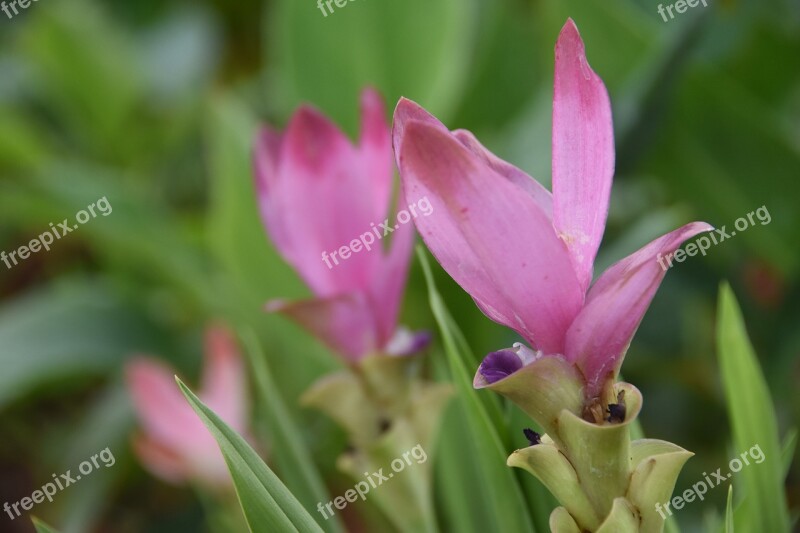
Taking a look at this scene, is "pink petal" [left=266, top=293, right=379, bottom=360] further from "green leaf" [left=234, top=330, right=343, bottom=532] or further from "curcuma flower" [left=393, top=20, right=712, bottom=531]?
"curcuma flower" [left=393, top=20, right=712, bottom=531]

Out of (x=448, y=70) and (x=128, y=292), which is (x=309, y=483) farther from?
(x=128, y=292)

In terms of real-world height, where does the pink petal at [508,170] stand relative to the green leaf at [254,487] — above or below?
above

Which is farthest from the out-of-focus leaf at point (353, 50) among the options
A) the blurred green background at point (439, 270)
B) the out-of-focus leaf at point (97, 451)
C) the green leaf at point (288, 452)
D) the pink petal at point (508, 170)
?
the pink petal at point (508, 170)

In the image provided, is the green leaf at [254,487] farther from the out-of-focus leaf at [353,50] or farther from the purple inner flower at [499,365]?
the out-of-focus leaf at [353,50]

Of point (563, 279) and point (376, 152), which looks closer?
point (563, 279)

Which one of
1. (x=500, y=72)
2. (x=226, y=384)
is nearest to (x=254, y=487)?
(x=226, y=384)

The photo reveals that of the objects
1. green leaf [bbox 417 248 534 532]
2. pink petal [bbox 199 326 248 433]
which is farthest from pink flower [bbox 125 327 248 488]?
green leaf [bbox 417 248 534 532]

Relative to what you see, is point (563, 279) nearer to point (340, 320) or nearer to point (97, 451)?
point (340, 320)
